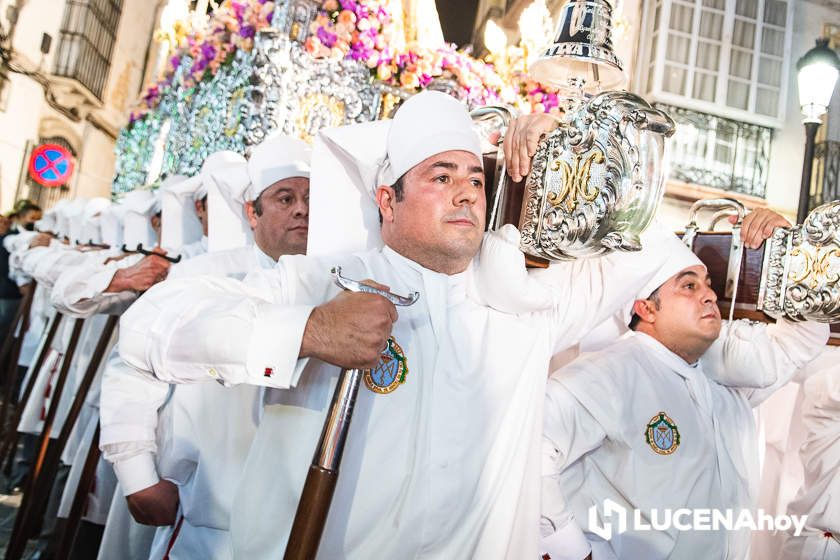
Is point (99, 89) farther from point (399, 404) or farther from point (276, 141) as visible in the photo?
point (399, 404)

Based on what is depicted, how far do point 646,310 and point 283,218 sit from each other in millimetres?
1724

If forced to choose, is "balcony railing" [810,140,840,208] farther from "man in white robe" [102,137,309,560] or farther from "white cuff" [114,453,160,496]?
"white cuff" [114,453,160,496]

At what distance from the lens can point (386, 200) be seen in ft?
7.79

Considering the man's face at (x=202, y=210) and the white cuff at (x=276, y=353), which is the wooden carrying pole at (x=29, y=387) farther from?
the white cuff at (x=276, y=353)

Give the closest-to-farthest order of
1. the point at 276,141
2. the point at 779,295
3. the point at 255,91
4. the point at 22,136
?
the point at 779,295 → the point at 276,141 → the point at 255,91 → the point at 22,136

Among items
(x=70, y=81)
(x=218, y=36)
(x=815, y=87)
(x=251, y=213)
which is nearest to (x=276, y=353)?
(x=251, y=213)

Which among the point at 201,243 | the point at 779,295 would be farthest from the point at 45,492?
the point at 779,295

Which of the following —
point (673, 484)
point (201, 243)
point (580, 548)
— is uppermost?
point (201, 243)

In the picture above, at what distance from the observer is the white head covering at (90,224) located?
23.4ft

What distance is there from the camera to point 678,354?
3244 mm

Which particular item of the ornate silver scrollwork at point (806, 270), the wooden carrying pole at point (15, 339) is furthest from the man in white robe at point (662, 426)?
the wooden carrying pole at point (15, 339)

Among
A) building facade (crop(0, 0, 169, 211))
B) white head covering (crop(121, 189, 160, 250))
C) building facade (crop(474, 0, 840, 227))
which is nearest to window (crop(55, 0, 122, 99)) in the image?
building facade (crop(0, 0, 169, 211))

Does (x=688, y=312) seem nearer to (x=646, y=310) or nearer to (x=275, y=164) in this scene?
(x=646, y=310)

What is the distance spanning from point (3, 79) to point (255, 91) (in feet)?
44.9
